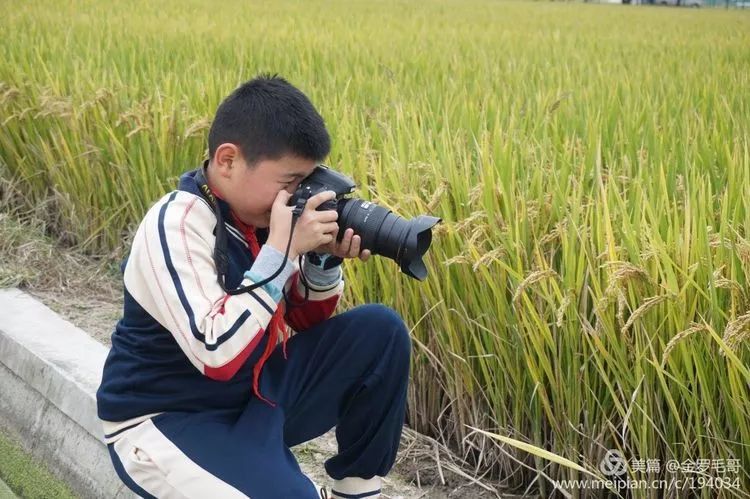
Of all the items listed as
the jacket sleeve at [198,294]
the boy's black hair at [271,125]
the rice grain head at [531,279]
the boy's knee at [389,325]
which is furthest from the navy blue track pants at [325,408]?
the boy's black hair at [271,125]

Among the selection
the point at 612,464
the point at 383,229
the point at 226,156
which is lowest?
the point at 612,464

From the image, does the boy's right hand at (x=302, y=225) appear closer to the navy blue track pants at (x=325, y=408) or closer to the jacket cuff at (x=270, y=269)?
the jacket cuff at (x=270, y=269)

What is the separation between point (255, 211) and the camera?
1722 mm

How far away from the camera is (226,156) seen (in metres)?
1.71

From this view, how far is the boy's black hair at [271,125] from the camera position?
168 cm

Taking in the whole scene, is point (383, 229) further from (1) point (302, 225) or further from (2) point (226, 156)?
(2) point (226, 156)

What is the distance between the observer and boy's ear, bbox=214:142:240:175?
170cm

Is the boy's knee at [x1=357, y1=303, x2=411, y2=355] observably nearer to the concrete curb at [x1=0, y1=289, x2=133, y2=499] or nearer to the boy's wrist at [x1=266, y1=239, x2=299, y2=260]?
the boy's wrist at [x1=266, y1=239, x2=299, y2=260]

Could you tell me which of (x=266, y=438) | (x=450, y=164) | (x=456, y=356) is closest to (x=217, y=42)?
(x=450, y=164)

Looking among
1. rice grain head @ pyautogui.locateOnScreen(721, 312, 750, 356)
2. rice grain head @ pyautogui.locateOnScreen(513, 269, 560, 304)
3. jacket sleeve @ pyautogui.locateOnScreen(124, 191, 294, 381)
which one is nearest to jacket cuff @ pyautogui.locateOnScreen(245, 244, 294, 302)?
jacket sleeve @ pyautogui.locateOnScreen(124, 191, 294, 381)

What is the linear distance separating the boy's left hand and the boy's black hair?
0.14 m

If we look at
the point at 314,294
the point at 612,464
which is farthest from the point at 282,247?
the point at 612,464

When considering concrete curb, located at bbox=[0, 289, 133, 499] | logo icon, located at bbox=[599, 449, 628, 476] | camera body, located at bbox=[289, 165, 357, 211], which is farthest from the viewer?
concrete curb, located at bbox=[0, 289, 133, 499]

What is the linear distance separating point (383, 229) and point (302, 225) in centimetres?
15
